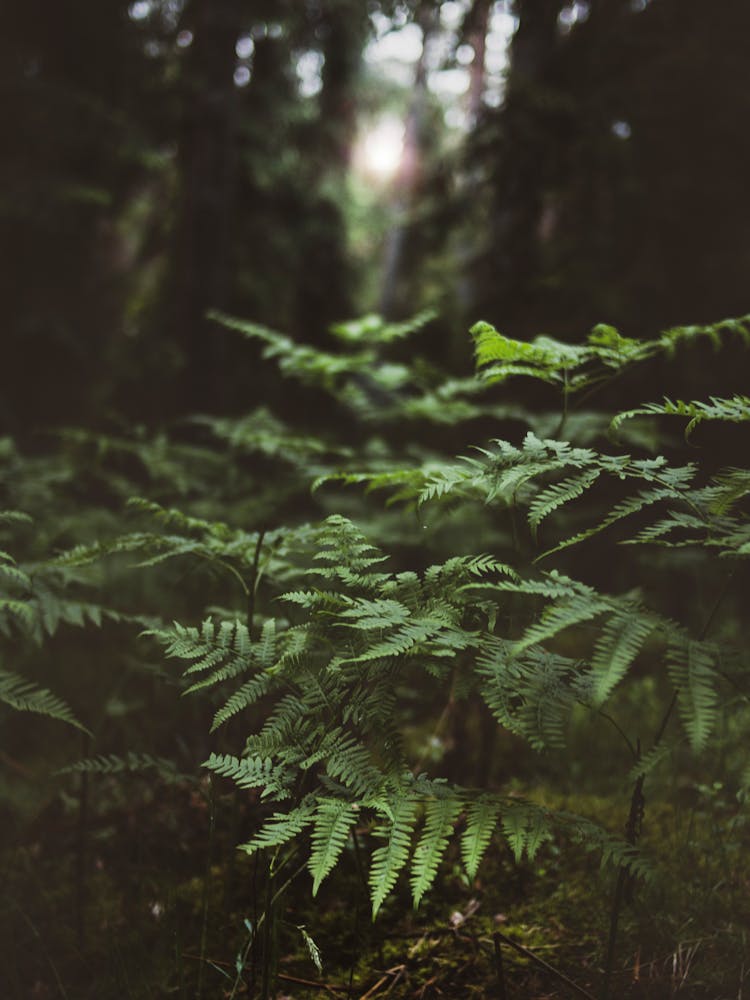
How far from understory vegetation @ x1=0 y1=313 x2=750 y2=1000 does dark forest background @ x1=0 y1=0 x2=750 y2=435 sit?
192 centimetres

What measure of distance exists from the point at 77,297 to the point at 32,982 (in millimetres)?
7258

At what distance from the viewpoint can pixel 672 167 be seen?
468 centimetres

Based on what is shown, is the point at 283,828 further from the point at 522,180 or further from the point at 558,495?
the point at 522,180

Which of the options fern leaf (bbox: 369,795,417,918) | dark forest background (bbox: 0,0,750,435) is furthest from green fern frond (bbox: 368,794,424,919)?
dark forest background (bbox: 0,0,750,435)

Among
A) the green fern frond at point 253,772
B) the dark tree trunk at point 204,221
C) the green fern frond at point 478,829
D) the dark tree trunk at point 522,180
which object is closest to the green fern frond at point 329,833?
the green fern frond at point 253,772

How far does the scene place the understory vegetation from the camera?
64.4 inches

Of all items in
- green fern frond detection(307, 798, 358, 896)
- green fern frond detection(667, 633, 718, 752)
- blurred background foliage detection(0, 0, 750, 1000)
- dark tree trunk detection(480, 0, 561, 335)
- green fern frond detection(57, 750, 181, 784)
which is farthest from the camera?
dark tree trunk detection(480, 0, 561, 335)

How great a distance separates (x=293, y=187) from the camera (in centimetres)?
892

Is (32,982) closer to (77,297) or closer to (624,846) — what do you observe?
(624,846)

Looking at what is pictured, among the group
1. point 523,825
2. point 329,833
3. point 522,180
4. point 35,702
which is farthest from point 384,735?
point 522,180

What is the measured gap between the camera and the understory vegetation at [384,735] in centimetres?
163

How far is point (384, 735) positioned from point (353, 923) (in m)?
0.95

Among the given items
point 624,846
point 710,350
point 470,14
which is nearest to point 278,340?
point 624,846

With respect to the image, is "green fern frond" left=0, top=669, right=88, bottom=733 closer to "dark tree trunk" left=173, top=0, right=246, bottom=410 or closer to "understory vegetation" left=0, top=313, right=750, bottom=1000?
"understory vegetation" left=0, top=313, right=750, bottom=1000
